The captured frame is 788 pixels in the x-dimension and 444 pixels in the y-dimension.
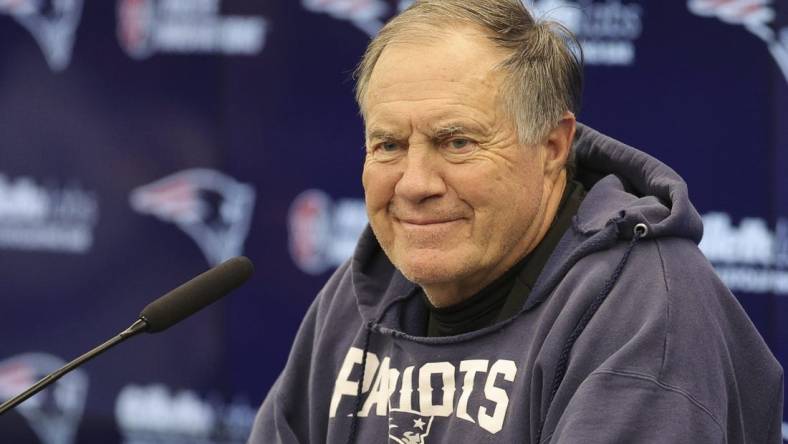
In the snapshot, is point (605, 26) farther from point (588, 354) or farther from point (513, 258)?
point (588, 354)

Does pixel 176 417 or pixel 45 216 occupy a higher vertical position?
pixel 45 216

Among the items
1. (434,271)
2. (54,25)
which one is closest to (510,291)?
(434,271)

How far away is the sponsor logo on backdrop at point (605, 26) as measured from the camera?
3398 mm

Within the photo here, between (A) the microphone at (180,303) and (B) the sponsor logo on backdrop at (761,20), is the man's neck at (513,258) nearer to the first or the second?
(A) the microphone at (180,303)

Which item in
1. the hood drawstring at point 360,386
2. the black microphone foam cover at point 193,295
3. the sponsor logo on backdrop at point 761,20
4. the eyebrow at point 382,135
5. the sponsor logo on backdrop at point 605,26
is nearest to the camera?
the black microphone foam cover at point 193,295

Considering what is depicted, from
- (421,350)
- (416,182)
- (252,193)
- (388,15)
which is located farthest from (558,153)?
(252,193)

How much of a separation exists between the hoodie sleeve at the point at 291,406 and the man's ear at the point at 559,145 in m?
0.58

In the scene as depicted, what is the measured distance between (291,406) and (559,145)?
710 millimetres

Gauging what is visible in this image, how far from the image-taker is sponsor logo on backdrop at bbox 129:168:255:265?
157 inches

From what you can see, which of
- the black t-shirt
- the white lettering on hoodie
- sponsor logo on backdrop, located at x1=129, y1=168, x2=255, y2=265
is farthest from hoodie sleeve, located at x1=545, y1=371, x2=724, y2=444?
sponsor logo on backdrop, located at x1=129, y1=168, x2=255, y2=265

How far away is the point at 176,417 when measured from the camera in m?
4.11

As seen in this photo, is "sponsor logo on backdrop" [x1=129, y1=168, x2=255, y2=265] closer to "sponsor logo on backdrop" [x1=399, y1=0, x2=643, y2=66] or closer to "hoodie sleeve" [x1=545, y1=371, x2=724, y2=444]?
"sponsor logo on backdrop" [x1=399, y1=0, x2=643, y2=66]

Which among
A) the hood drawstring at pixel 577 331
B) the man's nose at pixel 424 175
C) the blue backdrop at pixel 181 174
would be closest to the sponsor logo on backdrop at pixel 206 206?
the blue backdrop at pixel 181 174

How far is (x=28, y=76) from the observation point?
14.0ft
